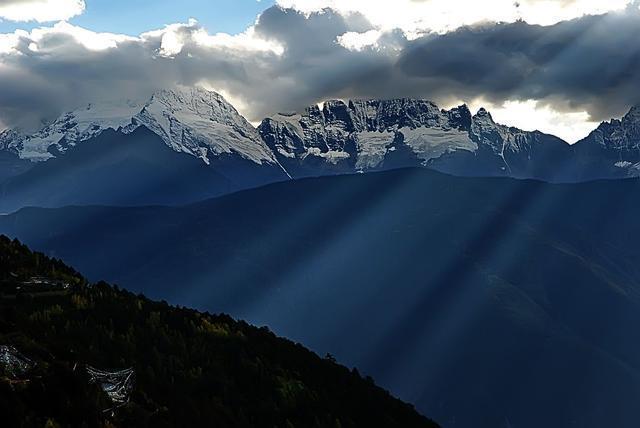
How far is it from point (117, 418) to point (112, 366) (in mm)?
17947

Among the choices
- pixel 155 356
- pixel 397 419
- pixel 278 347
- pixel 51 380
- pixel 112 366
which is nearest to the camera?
pixel 51 380

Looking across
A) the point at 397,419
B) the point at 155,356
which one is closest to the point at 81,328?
the point at 155,356

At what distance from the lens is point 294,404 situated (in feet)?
221

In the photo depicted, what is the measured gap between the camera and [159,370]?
62.6 meters

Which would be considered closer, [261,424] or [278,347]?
[261,424]

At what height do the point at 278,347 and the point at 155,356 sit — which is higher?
the point at 155,356

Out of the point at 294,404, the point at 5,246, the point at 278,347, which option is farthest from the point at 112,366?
the point at 5,246

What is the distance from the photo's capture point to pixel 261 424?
60406mm

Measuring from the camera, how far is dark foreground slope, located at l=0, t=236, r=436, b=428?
128 feet

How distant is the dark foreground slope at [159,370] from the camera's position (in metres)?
38.9

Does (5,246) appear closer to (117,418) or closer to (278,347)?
(278,347)

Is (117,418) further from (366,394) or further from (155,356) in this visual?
(366,394)

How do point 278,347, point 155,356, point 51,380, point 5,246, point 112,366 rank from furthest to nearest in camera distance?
point 5,246 → point 278,347 → point 155,356 → point 112,366 → point 51,380

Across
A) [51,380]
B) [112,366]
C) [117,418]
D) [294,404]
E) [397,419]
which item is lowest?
[397,419]
